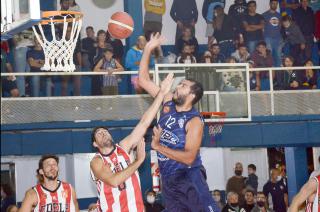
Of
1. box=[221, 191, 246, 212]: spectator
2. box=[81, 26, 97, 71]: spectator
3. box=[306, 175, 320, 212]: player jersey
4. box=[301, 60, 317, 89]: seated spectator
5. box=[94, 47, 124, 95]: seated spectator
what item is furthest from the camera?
box=[301, 60, 317, 89]: seated spectator

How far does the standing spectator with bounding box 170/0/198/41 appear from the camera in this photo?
58.8 feet

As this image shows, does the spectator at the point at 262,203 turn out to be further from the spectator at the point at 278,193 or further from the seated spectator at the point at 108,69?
the seated spectator at the point at 108,69

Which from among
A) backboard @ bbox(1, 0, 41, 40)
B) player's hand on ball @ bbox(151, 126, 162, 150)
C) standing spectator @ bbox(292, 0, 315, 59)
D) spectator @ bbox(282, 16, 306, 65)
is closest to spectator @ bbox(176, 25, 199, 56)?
spectator @ bbox(282, 16, 306, 65)

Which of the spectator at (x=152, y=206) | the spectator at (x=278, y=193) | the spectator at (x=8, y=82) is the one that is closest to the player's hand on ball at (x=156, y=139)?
the spectator at (x=152, y=206)

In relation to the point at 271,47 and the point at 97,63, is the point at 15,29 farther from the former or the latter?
the point at 271,47

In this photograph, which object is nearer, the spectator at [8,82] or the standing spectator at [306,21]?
the spectator at [8,82]

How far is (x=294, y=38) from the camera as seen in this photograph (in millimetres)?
17469

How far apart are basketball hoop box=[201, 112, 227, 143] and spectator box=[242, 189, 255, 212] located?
1511mm

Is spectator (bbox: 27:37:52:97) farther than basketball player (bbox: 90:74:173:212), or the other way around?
spectator (bbox: 27:37:52:97)

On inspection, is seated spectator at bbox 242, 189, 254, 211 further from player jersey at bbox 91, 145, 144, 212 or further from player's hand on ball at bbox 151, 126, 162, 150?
player's hand on ball at bbox 151, 126, 162, 150

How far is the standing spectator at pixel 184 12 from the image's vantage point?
1792 cm

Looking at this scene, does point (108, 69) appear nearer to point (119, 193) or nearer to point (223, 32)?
point (223, 32)

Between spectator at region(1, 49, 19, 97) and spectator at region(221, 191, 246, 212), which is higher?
spectator at region(1, 49, 19, 97)

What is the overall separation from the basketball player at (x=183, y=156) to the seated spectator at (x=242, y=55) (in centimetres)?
867
